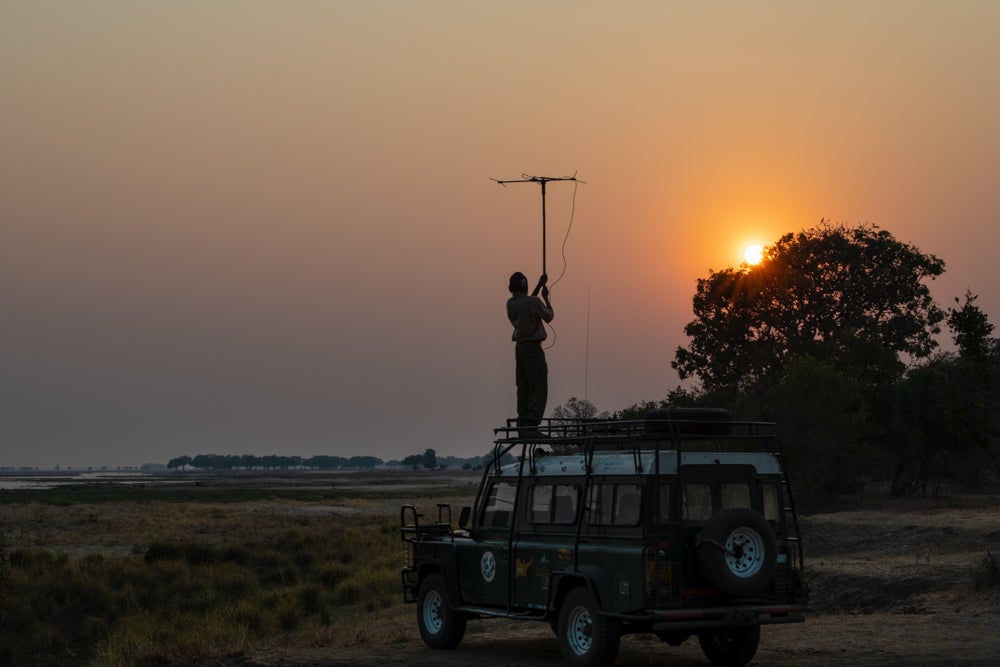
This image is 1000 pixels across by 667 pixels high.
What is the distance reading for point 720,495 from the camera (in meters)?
14.2

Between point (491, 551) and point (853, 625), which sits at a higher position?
point (491, 551)

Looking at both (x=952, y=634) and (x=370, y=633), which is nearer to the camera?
(x=952, y=634)

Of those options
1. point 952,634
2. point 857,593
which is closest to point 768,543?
point 952,634

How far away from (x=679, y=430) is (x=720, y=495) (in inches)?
37.7

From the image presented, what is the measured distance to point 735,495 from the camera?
47.1 ft

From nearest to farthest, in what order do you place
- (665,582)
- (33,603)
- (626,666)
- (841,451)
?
1. (665,582)
2. (626,666)
3. (33,603)
4. (841,451)

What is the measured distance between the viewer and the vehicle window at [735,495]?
46.8ft

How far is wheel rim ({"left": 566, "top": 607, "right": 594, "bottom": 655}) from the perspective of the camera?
14305 millimetres

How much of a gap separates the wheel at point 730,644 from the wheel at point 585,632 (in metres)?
1.61

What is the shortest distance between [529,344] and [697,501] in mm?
5347

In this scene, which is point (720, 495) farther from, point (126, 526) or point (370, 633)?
point (126, 526)

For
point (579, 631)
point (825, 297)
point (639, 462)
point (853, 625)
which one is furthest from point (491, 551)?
point (825, 297)

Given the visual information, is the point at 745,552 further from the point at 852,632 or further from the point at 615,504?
the point at 852,632

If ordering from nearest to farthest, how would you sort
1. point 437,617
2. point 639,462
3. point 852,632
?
point 639,462, point 437,617, point 852,632
